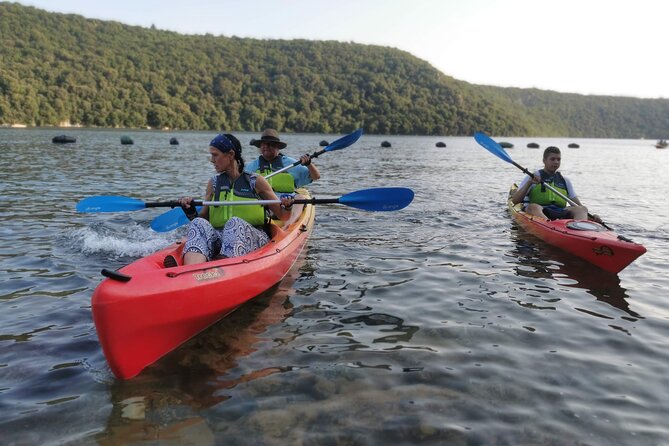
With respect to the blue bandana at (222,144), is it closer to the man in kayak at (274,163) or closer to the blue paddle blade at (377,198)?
the blue paddle blade at (377,198)

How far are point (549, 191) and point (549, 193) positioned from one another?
1.7 inches

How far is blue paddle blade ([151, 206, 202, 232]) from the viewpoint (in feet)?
22.6

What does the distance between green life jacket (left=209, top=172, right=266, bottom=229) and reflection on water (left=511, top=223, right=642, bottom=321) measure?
385cm

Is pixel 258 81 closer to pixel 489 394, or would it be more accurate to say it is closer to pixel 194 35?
pixel 194 35

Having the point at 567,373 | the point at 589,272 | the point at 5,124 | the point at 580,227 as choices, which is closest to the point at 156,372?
the point at 567,373

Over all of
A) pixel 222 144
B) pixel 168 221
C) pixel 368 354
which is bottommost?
pixel 368 354

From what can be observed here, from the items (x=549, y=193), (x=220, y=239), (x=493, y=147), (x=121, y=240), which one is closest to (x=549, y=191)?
(x=549, y=193)

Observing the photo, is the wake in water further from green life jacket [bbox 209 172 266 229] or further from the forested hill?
the forested hill

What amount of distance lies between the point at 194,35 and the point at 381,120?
208 ft

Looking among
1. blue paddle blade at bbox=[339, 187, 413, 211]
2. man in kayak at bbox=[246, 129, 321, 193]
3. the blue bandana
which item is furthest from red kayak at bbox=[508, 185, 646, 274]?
the blue bandana

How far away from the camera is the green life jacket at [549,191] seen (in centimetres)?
894

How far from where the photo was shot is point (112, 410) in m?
3.34

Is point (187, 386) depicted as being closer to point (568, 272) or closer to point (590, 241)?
point (568, 272)

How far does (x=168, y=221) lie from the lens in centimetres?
696
